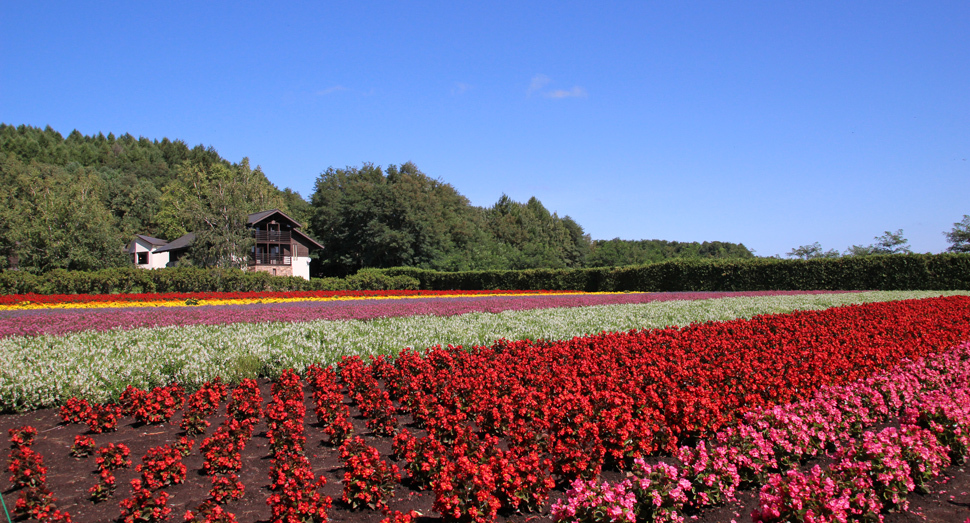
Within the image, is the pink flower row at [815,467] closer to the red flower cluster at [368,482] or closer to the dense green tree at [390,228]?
the red flower cluster at [368,482]

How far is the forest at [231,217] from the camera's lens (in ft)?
124

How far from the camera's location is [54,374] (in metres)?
6.10

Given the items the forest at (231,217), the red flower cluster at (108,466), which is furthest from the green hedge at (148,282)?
the red flower cluster at (108,466)

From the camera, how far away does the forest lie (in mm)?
37938

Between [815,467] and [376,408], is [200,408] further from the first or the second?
[815,467]

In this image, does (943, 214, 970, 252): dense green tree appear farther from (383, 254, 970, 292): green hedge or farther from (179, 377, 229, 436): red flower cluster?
(179, 377, 229, 436): red flower cluster

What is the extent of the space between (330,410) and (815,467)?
3924mm

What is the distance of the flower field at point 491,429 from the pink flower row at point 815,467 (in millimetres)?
16

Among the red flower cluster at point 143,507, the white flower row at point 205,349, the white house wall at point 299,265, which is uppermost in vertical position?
the white house wall at point 299,265

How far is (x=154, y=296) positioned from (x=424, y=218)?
117ft

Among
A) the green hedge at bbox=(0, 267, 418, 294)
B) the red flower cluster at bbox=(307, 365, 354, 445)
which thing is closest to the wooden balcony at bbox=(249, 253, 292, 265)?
the green hedge at bbox=(0, 267, 418, 294)

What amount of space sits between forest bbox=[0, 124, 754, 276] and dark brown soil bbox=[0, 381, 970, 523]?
35.3 meters

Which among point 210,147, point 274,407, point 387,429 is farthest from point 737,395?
point 210,147

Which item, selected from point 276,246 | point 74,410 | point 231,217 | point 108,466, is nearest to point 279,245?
point 276,246
